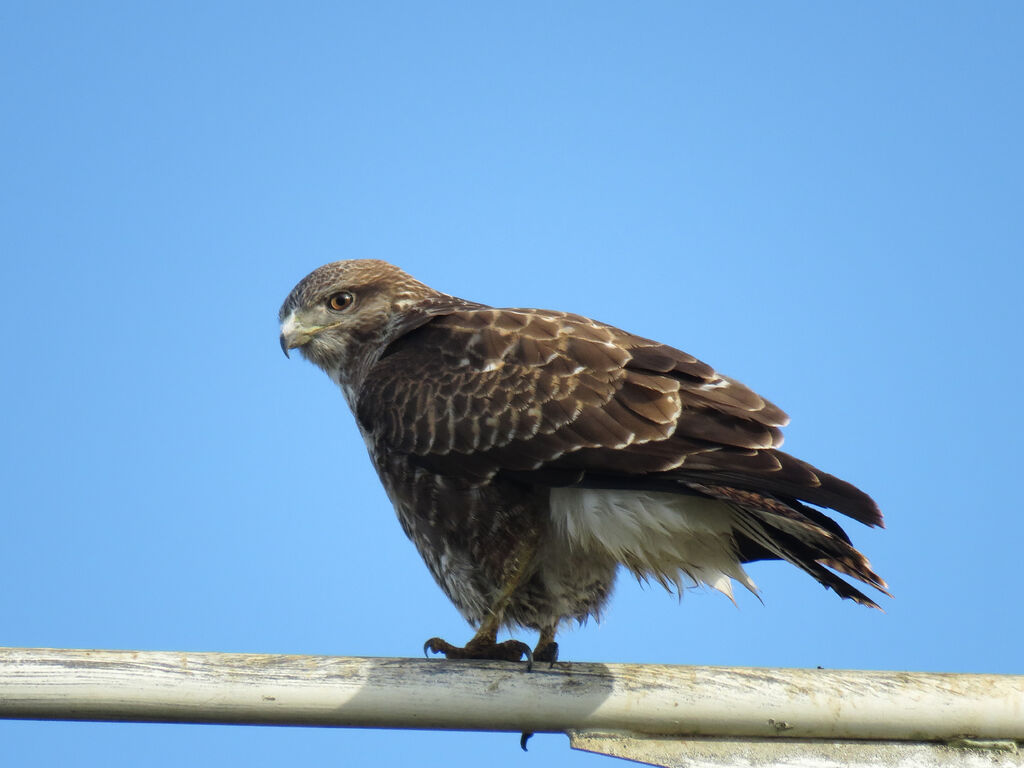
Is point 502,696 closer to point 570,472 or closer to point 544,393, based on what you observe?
point 570,472

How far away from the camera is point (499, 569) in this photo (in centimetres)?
439

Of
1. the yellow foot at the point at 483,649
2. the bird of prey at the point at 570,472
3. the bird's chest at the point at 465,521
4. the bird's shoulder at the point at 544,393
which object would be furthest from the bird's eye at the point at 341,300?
the yellow foot at the point at 483,649

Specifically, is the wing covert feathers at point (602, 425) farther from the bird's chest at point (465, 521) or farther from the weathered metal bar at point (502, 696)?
the weathered metal bar at point (502, 696)

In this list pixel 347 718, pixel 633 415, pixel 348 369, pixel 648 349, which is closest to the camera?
pixel 347 718

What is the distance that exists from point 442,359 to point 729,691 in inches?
73.0

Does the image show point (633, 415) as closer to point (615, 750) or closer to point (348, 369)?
point (615, 750)

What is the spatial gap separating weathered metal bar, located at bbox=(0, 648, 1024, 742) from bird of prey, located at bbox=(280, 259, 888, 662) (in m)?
0.51

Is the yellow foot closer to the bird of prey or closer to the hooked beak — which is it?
the bird of prey

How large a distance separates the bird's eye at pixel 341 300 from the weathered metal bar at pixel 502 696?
8.44 ft

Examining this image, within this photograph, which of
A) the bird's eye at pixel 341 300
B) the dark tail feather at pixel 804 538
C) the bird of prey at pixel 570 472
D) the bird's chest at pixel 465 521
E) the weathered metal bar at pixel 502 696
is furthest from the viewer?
the bird's eye at pixel 341 300

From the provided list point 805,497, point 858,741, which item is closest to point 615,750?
point 858,741

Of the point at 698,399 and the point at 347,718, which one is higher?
the point at 698,399

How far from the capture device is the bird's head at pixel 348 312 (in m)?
5.59

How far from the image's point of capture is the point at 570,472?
4094mm
